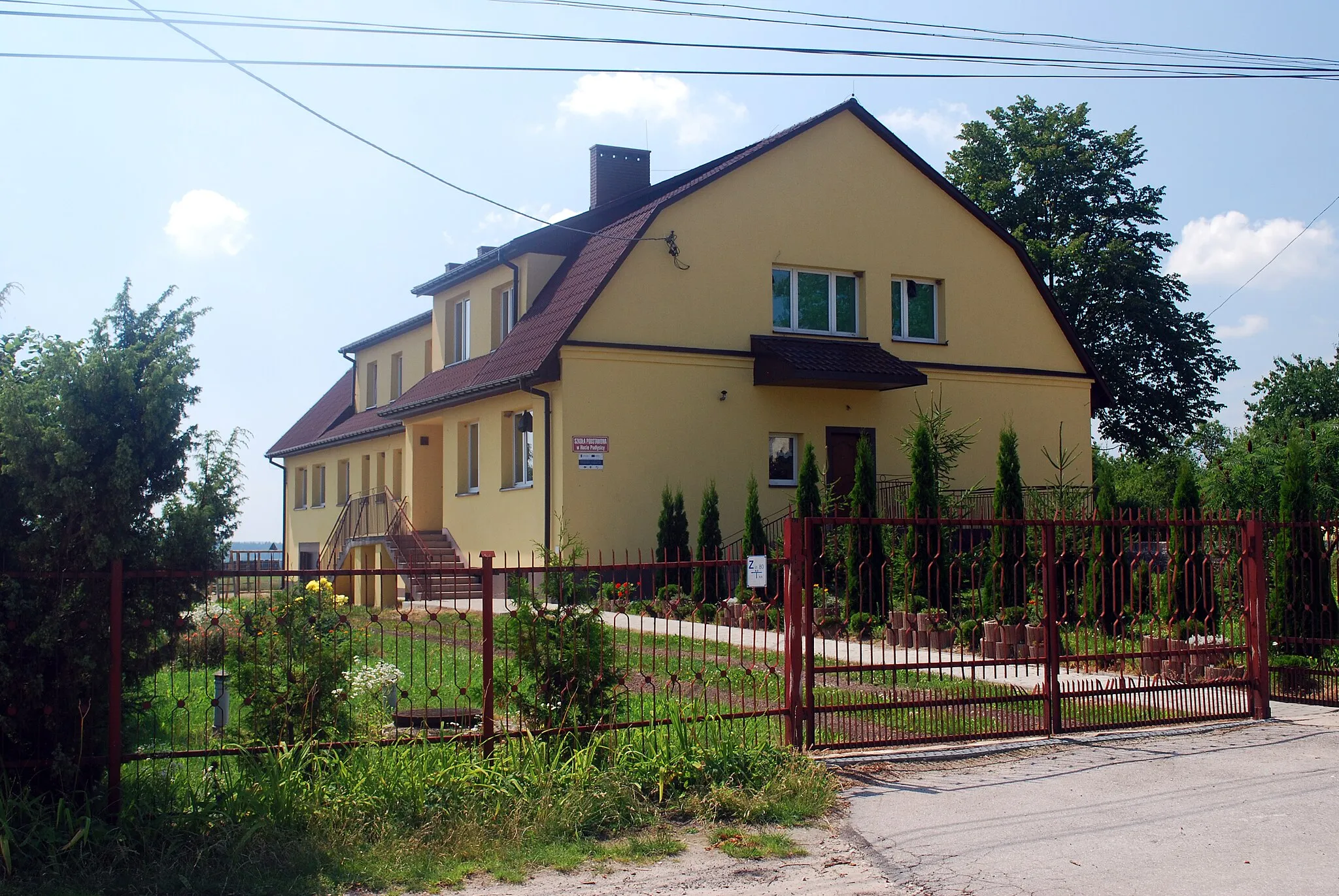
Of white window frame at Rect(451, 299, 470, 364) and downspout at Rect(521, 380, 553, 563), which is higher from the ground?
white window frame at Rect(451, 299, 470, 364)

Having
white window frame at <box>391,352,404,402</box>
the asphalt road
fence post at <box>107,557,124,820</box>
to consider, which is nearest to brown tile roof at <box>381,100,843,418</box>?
white window frame at <box>391,352,404,402</box>

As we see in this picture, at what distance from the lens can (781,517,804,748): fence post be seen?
8141 millimetres

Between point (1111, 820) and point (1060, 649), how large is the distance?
3319 mm

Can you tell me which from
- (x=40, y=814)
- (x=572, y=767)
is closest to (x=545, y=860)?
(x=572, y=767)

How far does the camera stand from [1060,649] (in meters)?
10.1

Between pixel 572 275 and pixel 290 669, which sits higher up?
pixel 572 275

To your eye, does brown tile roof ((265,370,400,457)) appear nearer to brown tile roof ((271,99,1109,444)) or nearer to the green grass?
brown tile roof ((271,99,1109,444))

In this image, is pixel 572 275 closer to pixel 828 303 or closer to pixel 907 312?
pixel 828 303

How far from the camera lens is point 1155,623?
35.4 ft

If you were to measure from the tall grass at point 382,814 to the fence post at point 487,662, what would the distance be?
0.47 feet

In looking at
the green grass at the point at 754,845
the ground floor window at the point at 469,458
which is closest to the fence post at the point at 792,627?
the green grass at the point at 754,845

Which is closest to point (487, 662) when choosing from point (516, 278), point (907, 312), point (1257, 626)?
point (1257, 626)

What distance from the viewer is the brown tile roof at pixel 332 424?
99.6 feet

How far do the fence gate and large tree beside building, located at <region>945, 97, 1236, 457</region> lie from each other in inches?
1012
